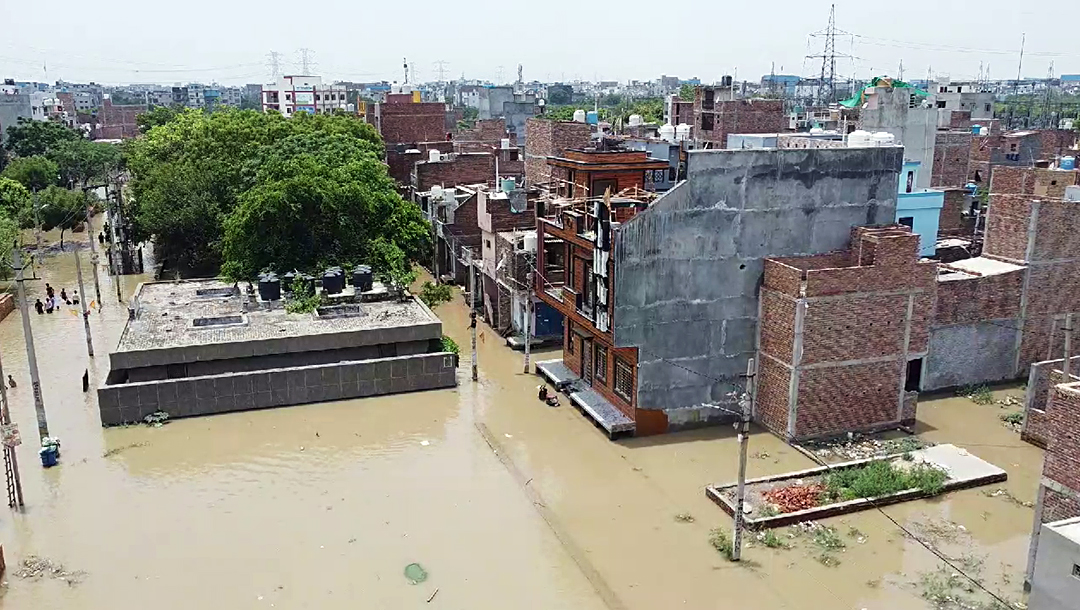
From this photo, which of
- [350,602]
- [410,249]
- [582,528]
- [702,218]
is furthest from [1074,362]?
[410,249]

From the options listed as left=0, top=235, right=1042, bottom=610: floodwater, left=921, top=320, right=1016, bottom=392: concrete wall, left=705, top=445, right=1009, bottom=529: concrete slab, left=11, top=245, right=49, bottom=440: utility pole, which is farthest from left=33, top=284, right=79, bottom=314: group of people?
left=921, top=320, right=1016, bottom=392: concrete wall

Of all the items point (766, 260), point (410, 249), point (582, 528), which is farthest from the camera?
point (410, 249)

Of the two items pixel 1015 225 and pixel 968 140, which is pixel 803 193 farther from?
Answer: pixel 968 140

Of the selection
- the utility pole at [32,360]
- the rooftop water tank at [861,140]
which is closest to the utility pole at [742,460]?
the rooftop water tank at [861,140]

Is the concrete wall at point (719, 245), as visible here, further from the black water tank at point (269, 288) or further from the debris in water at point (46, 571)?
the black water tank at point (269, 288)

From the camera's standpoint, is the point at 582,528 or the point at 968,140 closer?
the point at 582,528

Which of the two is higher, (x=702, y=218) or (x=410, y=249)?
(x=702, y=218)

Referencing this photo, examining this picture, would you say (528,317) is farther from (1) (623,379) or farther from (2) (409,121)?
(2) (409,121)

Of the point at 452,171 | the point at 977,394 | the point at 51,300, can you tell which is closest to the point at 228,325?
the point at 51,300
